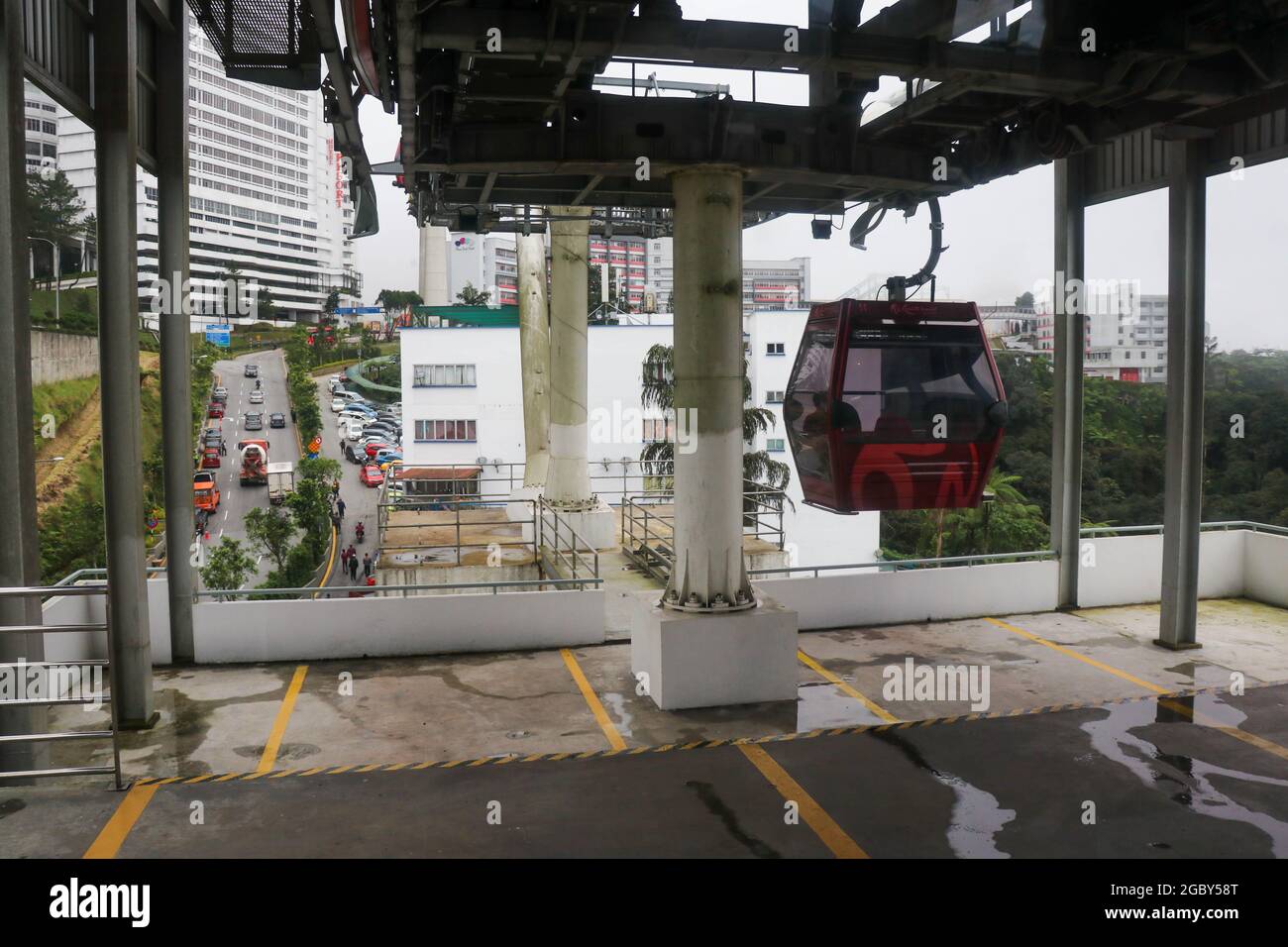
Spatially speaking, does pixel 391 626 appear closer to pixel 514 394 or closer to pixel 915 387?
pixel 915 387

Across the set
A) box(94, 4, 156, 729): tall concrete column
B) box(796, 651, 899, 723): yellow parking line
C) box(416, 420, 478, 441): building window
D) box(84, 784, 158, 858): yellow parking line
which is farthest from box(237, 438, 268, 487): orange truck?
box(84, 784, 158, 858): yellow parking line

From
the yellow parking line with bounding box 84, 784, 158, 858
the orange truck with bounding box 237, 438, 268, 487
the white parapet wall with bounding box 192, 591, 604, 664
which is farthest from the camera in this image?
the orange truck with bounding box 237, 438, 268, 487

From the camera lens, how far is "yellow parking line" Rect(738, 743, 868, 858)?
544cm

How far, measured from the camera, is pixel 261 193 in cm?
10319

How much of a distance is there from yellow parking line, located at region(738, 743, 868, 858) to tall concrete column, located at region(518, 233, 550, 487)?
1496 centimetres

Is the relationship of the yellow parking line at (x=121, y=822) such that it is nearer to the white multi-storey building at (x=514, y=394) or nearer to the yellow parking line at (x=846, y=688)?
the yellow parking line at (x=846, y=688)

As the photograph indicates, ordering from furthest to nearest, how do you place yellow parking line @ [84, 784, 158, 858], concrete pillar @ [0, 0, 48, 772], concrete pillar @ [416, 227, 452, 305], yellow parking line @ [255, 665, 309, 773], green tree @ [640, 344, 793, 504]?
concrete pillar @ [416, 227, 452, 305] → green tree @ [640, 344, 793, 504] → yellow parking line @ [255, 665, 309, 773] → concrete pillar @ [0, 0, 48, 772] → yellow parking line @ [84, 784, 158, 858]

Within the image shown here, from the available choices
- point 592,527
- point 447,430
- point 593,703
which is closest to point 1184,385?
point 593,703

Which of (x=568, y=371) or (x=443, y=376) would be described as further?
(x=443, y=376)

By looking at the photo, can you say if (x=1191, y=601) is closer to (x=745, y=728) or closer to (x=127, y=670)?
(x=745, y=728)

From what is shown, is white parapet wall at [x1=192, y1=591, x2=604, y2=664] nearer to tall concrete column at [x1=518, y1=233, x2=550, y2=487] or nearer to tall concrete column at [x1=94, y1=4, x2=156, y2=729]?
tall concrete column at [x1=94, y1=4, x2=156, y2=729]

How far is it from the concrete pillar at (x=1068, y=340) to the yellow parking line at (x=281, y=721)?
955 cm

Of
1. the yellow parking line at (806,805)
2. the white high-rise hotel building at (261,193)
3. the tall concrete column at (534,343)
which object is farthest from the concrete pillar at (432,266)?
the yellow parking line at (806,805)

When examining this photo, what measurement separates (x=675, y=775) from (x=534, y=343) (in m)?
16.1
